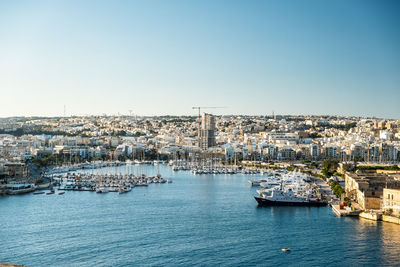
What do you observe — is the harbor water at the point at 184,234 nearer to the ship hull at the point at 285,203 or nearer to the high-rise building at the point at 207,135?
the ship hull at the point at 285,203

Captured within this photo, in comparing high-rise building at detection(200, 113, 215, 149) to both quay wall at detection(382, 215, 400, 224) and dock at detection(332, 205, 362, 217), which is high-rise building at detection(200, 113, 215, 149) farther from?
quay wall at detection(382, 215, 400, 224)

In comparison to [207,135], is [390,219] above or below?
below

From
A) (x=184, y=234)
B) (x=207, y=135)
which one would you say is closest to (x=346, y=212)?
(x=184, y=234)

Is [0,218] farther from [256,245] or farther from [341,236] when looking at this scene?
[341,236]

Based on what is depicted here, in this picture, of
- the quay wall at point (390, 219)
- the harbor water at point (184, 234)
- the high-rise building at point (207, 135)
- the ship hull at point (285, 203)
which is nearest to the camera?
the harbor water at point (184, 234)


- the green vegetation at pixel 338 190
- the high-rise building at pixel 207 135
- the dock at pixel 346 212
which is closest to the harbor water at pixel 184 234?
the dock at pixel 346 212

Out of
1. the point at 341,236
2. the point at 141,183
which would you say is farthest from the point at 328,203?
the point at 141,183

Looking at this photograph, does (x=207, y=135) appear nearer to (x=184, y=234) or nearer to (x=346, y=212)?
(x=346, y=212)

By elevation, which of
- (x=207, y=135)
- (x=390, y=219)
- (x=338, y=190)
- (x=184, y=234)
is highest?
(x=207, y=135)
